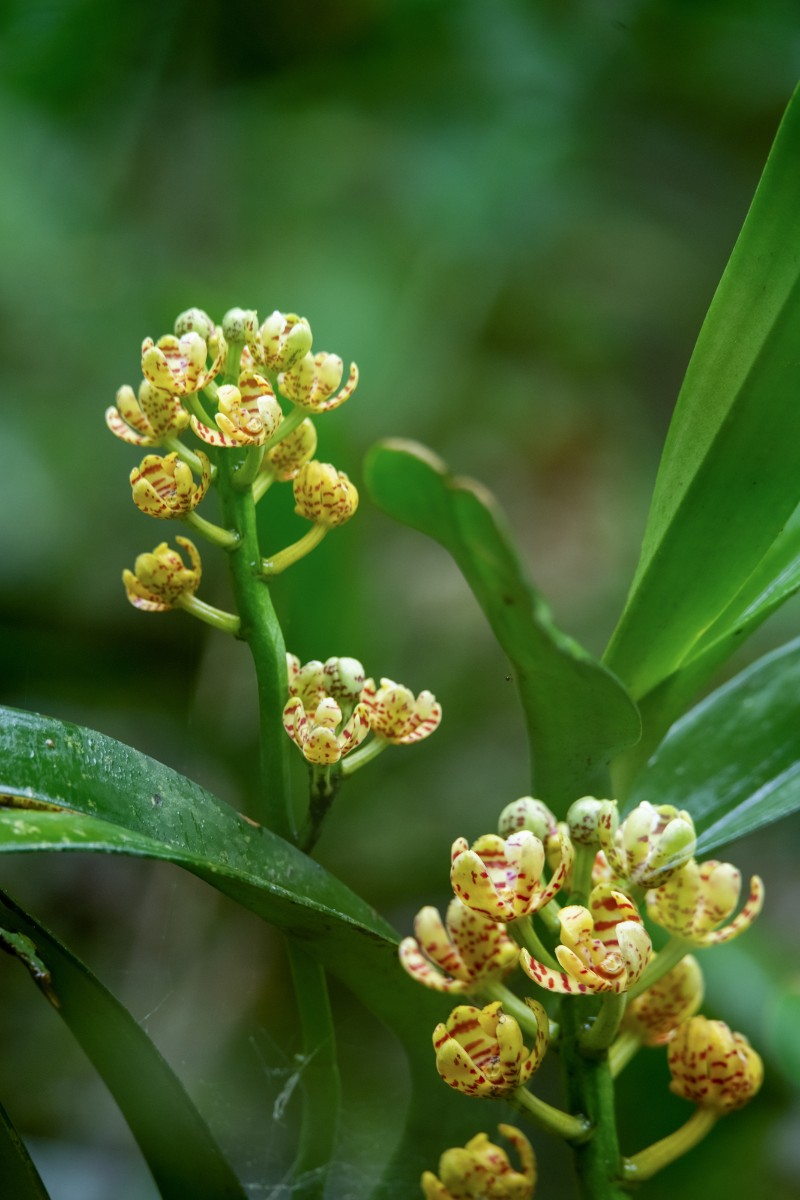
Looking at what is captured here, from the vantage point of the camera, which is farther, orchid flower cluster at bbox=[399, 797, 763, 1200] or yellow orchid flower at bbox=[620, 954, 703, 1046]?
yellow orchid flower at bbox=[620, 954, 703, 1046]

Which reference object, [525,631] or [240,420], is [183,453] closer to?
[240,420]

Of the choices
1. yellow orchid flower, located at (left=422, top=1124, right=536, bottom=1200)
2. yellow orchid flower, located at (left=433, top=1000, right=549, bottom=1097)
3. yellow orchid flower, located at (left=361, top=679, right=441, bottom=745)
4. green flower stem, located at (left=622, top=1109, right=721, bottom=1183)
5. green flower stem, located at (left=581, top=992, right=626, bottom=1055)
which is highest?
yellow orchid flower, located at (left=361, top=679, right=441, bottom=745)

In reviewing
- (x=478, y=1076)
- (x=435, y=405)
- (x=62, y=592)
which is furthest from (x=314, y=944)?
(x=435, y=405)

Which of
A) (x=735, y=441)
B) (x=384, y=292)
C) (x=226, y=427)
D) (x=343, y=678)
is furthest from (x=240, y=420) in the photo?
(x=384, y=292)

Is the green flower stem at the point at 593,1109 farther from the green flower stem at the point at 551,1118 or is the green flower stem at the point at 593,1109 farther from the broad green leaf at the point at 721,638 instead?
the broad green leaf at the point at 721,638

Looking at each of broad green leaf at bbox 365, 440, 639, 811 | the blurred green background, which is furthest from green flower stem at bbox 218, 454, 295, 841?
the blurred green background

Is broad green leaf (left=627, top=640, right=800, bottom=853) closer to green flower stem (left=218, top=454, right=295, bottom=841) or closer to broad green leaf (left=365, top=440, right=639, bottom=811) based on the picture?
broad green leaf (left=365, top=440, right=639, bottom=811)
